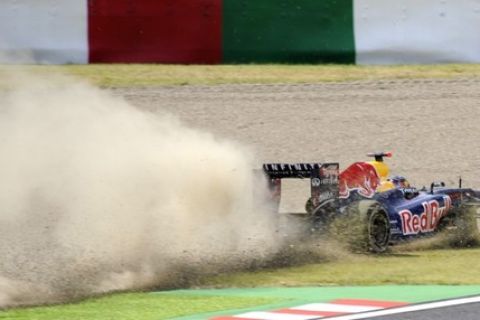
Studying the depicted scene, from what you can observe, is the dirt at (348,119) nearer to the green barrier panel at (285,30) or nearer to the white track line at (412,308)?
the green barrier panel at (285,30)

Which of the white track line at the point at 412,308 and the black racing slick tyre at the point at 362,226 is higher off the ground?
the black racing slick tyre at the point at 362,226

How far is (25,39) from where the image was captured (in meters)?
16.0

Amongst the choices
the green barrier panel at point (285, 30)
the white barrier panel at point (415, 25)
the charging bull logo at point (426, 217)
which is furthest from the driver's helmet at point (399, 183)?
the white barrier panel at point (415, 25)

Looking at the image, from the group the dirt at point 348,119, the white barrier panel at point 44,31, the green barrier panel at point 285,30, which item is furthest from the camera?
the green barrier panel at point 285,30

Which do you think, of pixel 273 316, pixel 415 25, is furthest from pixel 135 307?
pixel 415 25

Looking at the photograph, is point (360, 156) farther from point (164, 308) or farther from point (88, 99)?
point (164, 308)

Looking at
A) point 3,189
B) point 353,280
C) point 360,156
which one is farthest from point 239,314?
point 360,156

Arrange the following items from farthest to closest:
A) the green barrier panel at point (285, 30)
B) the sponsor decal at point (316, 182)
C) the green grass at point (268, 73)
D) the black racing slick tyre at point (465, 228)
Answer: the green grass at point (268, 73)
the green barrier panel at point (285, 30)
the black racing slick tyre at point (465, 228)
the sponsor decal at point (316, 182)

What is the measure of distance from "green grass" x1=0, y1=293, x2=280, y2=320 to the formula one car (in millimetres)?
2278

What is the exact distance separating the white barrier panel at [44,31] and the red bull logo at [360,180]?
525 centimetres

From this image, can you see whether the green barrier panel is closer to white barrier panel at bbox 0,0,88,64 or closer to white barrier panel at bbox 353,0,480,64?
white barrier panel at bbox 353,0,480,64

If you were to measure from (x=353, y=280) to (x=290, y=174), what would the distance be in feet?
5.23

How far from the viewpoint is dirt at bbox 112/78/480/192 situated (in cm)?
1501

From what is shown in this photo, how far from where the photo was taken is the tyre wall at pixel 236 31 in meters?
16.0
